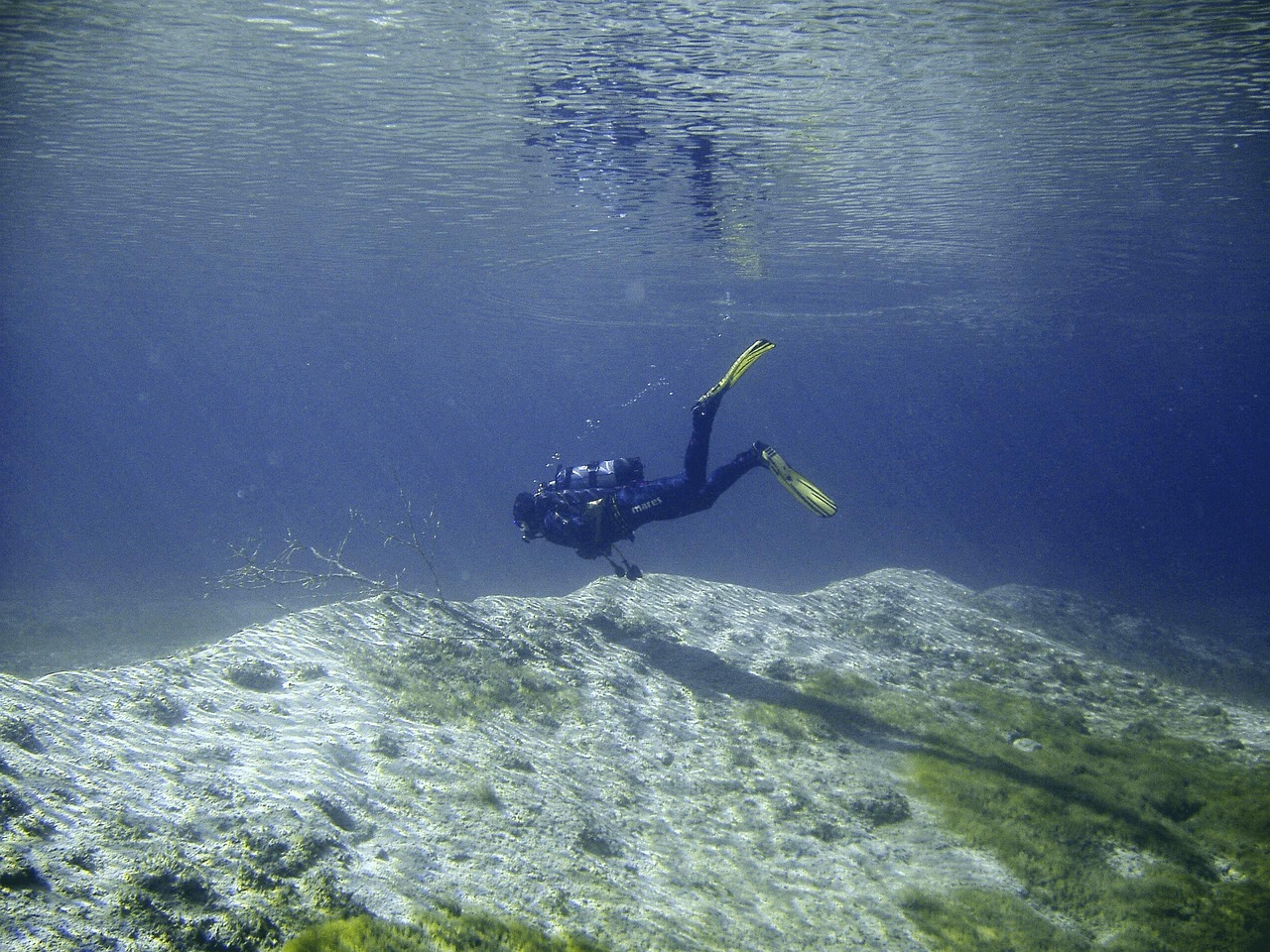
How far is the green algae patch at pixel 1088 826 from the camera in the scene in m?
3.87

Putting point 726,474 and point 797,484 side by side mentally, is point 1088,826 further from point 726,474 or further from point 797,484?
point 726,474

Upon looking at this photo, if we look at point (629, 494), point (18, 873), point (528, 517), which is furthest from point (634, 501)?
point (18, 873)

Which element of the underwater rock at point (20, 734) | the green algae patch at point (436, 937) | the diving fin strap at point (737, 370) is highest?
the diving fin strap at point (737, 370)

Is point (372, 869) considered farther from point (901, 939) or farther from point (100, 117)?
point (100, 117)

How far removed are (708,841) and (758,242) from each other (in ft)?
65.7

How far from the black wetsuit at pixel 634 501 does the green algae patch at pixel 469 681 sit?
6.82 feet

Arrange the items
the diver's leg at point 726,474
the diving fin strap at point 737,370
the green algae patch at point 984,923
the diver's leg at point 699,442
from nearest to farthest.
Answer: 1. the green algae patch at point 984,923
2. the diving fin strap at point 737,370
3. the diver's leg at point 699,442
4. the diver's leg at point 726,474

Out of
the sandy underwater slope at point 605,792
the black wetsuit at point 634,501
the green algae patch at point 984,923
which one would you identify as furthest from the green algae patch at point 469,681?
the green algae patch at point 984,923

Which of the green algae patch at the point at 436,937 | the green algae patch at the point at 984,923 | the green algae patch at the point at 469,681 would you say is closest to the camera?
the green algae patch at the point at 436,937

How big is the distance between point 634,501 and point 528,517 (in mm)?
1414

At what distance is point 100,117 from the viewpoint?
13.7 metres

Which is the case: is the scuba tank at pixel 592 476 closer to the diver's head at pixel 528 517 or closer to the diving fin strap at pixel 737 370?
the diver's head at pixel 528 517

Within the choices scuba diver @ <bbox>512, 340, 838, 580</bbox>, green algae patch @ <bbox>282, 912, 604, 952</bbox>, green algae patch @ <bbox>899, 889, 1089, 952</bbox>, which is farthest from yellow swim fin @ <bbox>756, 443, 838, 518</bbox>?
green algae patch @ <bbox>282, 912, 604, 952</bbox>

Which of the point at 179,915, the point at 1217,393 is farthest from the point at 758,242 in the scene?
the point at 1217,393
